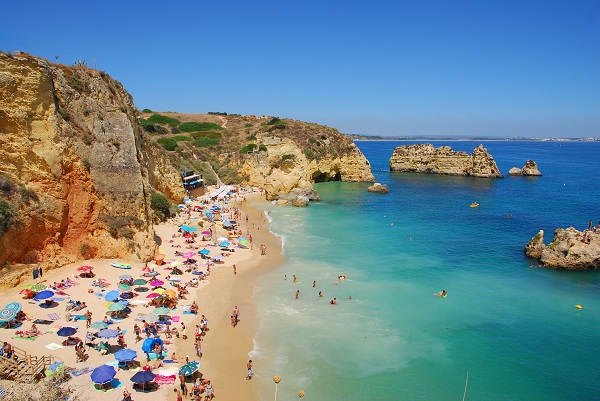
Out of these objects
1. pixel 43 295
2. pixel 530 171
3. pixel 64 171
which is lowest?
pixel 43 295

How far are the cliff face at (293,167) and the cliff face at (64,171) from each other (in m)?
27.9

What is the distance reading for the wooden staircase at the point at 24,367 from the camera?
1272cm

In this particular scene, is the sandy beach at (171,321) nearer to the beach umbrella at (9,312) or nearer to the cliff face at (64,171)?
the beach umbrella at (9,312)

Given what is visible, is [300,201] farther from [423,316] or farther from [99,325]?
[99,325]

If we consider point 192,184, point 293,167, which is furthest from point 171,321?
point 293,167

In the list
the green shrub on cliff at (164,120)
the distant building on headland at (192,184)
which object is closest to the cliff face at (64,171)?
the distant building on headland at (192,184)

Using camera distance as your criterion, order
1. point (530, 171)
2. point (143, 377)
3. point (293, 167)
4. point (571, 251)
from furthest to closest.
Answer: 1. point (530, 171)
2. point (293, 167)
3. point (571, 251)
4. point (143, 377)

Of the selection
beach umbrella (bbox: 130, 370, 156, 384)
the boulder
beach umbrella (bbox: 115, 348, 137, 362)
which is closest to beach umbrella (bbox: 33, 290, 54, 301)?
beach umbrella (bbox: 115, 348, 137, 362)

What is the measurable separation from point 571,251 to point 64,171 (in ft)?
105

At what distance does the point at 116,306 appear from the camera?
18016 millimetres

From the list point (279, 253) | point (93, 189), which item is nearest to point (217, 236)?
point (279, 253)

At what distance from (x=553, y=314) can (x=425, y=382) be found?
1052 centimetres

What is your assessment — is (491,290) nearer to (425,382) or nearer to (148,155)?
(425,382)

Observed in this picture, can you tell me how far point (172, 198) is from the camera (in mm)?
41688
